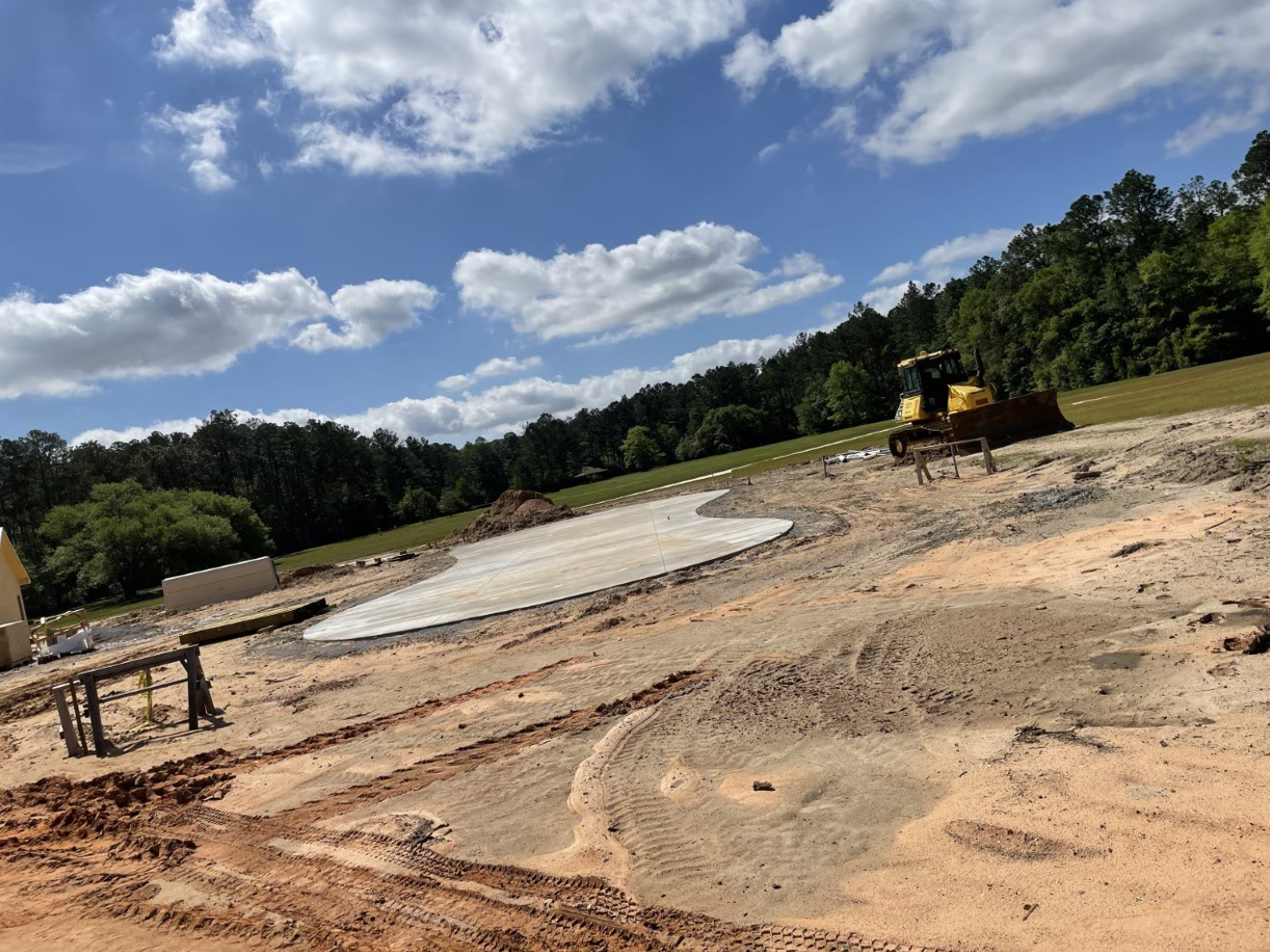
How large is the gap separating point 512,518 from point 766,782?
124ft

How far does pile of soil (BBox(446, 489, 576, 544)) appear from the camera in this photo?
41.7 metres


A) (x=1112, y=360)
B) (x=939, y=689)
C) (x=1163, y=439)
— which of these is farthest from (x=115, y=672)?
(x=1112, y=360)

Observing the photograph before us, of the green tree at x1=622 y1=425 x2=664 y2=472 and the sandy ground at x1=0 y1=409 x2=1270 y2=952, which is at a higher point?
the green tree at x1=622 y1=425 x2=664 y2=472

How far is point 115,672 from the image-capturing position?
36.8 feet

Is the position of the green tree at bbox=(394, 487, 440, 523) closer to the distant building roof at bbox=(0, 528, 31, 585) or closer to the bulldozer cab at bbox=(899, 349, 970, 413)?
the distant building roof at bbox=(0, 528, 31, 585)

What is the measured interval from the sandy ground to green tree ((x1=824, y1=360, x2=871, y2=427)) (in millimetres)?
99797

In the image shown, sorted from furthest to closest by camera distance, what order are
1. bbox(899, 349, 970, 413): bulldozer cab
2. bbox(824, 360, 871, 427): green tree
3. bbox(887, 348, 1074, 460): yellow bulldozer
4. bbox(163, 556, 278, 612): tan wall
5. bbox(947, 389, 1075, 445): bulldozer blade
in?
bbox(824, 360, 871, 427): green tree
bbox(163, 556, 278, 612): tan wall
bbox(899, 349, 970, 413): bulldozer cab
bbox(887, 348, 1074, 460): yellow bulldozer
bbox(947, 389, 1075, 445): bulldozer blade

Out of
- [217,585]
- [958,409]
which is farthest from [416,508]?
[958,409]

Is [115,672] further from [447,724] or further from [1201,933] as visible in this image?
[1201,933]

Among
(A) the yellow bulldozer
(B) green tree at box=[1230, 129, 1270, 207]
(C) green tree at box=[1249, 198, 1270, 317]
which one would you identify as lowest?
(A) the yellow bulldozer

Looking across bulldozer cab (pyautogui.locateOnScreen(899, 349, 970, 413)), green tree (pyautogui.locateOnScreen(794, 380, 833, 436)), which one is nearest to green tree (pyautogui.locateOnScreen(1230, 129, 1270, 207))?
green tree (pyautogui.locateOnScreen(794, 380, 833, 436))

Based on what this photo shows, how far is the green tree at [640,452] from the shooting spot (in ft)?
444

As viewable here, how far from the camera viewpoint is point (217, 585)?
35.9 metres

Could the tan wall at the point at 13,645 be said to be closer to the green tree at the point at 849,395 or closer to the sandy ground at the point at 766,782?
the sandy ground at the point at 766,782
